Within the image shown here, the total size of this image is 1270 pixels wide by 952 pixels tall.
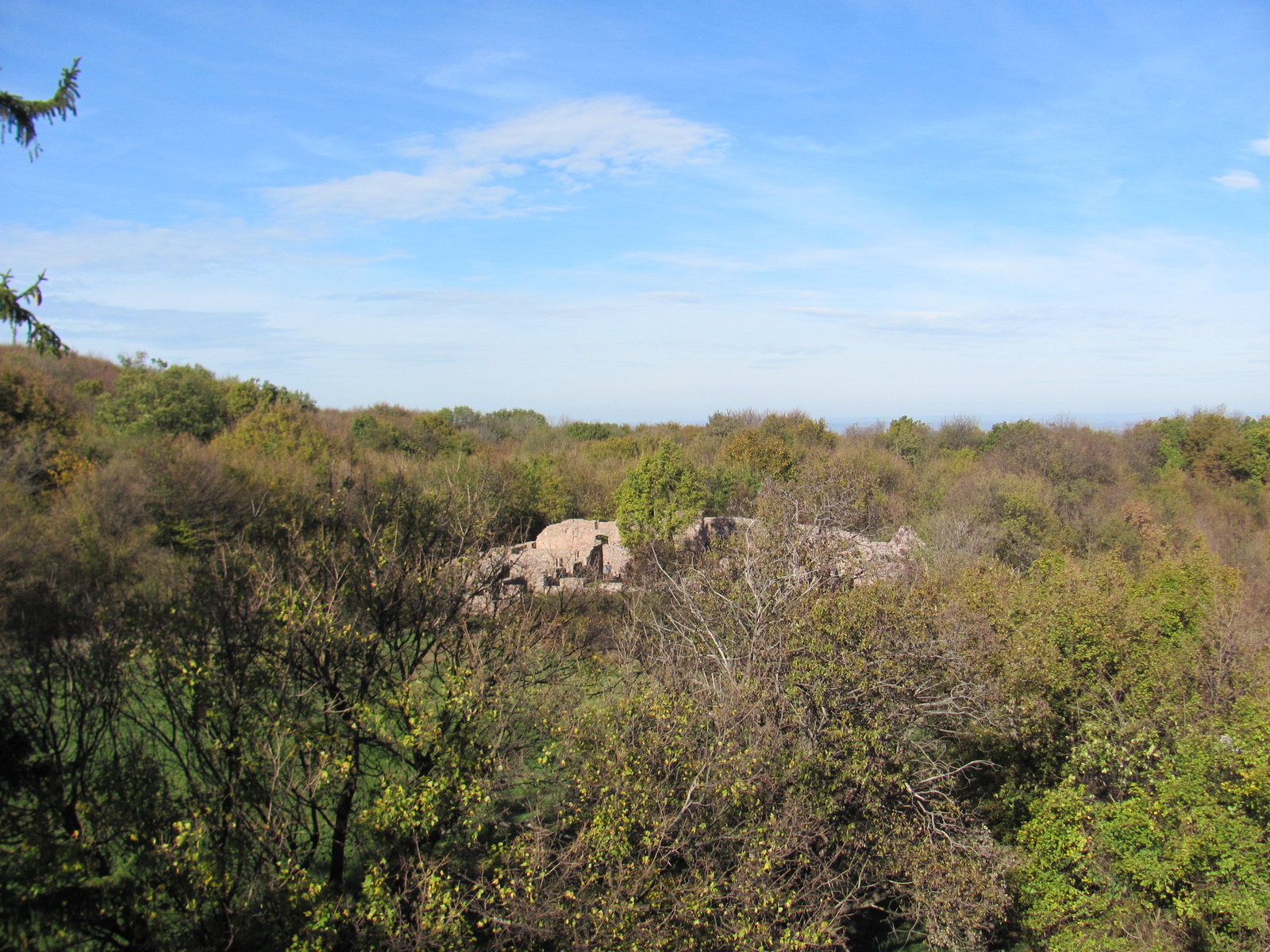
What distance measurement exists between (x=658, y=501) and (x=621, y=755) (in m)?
23.0

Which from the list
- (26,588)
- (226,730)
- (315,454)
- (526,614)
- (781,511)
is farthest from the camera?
(315,454)

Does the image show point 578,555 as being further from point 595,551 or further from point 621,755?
point 621,755

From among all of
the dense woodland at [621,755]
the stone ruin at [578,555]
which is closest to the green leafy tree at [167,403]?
the dense woodland at [621,755]

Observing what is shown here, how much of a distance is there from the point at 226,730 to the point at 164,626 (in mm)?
1723

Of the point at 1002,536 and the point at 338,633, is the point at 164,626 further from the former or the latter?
the point at 1002,536

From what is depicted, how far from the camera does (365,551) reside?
12664 millimetres

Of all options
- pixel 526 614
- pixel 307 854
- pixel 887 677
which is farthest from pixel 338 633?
pixel 887 677

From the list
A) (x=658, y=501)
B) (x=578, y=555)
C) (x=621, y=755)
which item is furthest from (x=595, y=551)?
(x=621, y=755)

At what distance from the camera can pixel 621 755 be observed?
10.1 meters

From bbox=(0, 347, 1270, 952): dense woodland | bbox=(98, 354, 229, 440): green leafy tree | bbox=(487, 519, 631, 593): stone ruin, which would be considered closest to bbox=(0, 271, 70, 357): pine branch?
bbox=(0, 347, 1270, 952): dense woodland

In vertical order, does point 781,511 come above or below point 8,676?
above

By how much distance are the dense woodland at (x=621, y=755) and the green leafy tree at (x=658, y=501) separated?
868 centimetres

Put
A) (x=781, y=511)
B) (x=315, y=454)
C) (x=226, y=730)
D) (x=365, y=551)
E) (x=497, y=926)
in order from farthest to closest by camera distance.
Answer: (x=315, y=454) → (x=781, y=511) → (x=365, y=551) → (x=226, y=730) → (x=497, y=926)

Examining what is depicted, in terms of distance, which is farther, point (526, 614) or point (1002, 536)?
point (1002, 536)
